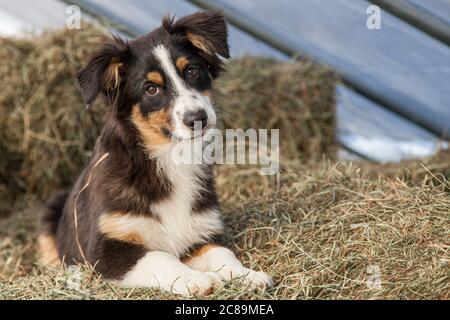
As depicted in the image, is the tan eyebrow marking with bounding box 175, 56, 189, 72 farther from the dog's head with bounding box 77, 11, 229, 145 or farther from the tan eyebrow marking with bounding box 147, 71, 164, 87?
the tan eyebrow marking with bounding box 147, 71, 164, 87

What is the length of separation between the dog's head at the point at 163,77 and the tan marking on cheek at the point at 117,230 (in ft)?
1.76

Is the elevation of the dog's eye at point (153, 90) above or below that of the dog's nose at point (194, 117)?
above

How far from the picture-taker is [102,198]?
15.3 feet

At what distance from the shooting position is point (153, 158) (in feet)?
15.7

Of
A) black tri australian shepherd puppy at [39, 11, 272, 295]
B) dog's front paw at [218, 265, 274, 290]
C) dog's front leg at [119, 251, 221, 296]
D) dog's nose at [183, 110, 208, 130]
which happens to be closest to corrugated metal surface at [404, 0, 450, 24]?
black tri australian shepherd puppy at [39, 11, 272, 295]

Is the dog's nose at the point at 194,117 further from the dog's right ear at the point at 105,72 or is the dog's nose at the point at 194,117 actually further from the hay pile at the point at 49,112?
the hay pile at the point at 49,112

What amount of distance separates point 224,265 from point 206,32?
4.76 ft

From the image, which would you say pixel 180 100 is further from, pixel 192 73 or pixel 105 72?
pixel 105 72

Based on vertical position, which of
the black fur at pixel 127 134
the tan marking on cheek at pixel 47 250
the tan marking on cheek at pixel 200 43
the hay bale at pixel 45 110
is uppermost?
the tan marking on cheek at pixel 200 43

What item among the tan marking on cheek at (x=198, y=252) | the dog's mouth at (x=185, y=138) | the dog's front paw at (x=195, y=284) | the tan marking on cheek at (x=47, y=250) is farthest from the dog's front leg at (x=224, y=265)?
the tan marking on cheek at (x=47, y=250)

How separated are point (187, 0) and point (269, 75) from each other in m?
1.22

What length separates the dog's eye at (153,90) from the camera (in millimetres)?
4660

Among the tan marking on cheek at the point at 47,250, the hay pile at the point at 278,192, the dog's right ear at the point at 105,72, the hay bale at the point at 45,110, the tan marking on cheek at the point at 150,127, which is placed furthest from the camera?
the hay bale at the point at 45,110

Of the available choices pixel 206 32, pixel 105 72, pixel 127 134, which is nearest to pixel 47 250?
pixel 127 134
